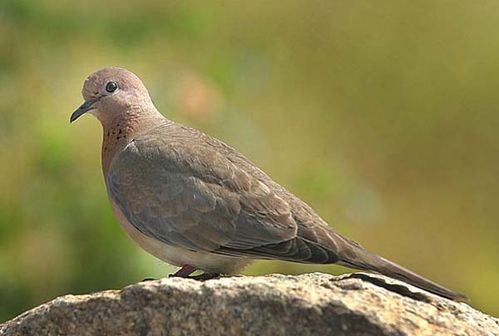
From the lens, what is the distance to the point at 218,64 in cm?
906

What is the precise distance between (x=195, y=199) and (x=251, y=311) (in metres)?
1.34

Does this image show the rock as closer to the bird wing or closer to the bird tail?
the bird tail

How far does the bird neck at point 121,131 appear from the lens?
537 centimetres

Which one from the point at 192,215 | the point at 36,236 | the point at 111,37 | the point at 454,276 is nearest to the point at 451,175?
the point at 454,276

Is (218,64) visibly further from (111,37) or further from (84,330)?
(84,330)

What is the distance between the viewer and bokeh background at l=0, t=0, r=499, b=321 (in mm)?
8164

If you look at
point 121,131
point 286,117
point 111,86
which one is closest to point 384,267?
point 121,131

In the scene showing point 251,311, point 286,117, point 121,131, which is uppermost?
point 286,117

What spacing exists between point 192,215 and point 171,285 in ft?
3.96

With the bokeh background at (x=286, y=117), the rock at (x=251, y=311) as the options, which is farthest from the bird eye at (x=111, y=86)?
the bokeh background at (x=286, y=117)

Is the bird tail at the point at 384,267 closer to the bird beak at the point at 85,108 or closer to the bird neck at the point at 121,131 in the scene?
the bird neck at the point at 121,131

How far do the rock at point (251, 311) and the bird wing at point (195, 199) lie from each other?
0.83 metres

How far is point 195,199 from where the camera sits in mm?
4953

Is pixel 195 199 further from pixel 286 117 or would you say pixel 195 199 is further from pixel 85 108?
pixel 286 117
